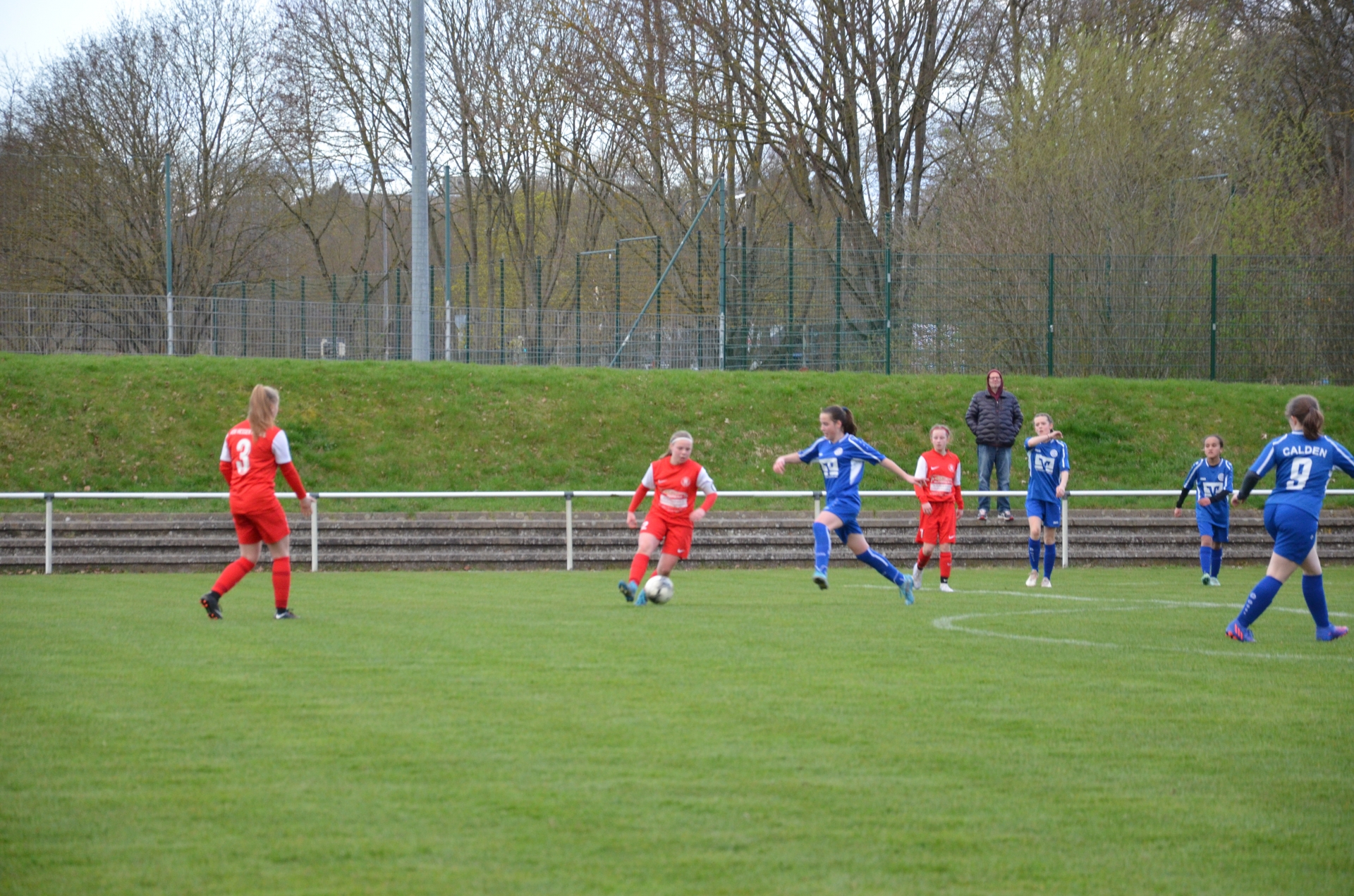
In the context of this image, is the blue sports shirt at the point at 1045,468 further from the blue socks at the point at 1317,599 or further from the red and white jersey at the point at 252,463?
the red and white jersey at the point at 252,463

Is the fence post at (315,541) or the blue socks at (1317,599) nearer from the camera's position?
the blue socks at (1317,599)

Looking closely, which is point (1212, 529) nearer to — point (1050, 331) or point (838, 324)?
point (1050, 331)

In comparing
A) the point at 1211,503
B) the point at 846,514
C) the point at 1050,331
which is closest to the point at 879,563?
the point at 846,514

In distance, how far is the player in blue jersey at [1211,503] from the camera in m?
15.9

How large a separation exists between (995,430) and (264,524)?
1222 cm

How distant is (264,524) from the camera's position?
10.5 m

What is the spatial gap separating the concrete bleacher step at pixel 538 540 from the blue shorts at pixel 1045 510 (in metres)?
3.11

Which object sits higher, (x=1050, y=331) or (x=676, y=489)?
(x=1050, y=331)

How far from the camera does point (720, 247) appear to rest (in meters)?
25.9

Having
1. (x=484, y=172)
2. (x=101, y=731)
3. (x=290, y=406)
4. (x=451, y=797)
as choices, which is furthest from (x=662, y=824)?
(x=484, y=172)

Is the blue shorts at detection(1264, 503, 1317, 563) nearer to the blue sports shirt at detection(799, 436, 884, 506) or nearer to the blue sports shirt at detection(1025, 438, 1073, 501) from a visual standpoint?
the blue sports shirt at detection(799, 436, 884, 506)

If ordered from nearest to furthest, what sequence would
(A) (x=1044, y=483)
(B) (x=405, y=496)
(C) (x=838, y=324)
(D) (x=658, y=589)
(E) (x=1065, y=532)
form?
1. (D) (x=658, y=589)
2. (A) (x=1044, y=483)
3. (B) (x=405, y=496)
4. (E) (x=1065, y=532)
5. (C) (x=838, y=324)

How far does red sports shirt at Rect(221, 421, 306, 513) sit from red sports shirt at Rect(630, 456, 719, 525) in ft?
11.0

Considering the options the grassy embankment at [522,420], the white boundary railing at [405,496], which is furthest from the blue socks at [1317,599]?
the grassy embankment at [522,420]
